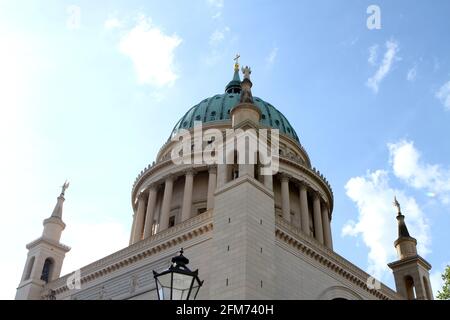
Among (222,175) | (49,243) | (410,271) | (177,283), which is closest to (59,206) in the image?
(49,243)

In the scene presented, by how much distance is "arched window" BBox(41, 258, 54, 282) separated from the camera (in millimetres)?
33188

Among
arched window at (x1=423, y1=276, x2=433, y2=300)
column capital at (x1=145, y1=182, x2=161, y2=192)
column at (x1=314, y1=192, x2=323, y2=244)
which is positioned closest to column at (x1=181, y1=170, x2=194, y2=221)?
column capital at (x1=145, y1=182, x2=161, y2=192)

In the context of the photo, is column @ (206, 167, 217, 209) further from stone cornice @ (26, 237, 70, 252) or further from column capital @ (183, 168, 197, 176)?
stone cornice @ (26, 237, 70, 252)

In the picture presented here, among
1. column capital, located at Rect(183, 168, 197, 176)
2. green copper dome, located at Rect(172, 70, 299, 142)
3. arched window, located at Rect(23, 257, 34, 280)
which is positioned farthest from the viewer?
green copper dome, located at Rect(172, 70, 299, 142)

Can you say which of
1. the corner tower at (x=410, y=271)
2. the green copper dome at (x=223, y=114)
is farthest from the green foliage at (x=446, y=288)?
the green copper dome at (x=223, y=114)

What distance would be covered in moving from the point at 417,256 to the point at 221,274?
63.3ft

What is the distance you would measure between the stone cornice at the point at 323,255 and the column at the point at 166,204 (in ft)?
43.2

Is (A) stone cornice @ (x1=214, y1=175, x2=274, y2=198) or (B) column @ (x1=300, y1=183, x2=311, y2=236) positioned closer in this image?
(A) stone cornice @ (x1=214, y1=175, x2=274, y2=198)

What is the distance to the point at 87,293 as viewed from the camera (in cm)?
2788

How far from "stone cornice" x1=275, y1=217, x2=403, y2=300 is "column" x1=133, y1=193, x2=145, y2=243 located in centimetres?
1683

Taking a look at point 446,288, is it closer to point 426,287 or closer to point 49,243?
point 426,287

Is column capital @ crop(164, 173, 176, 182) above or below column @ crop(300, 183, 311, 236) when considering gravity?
above
